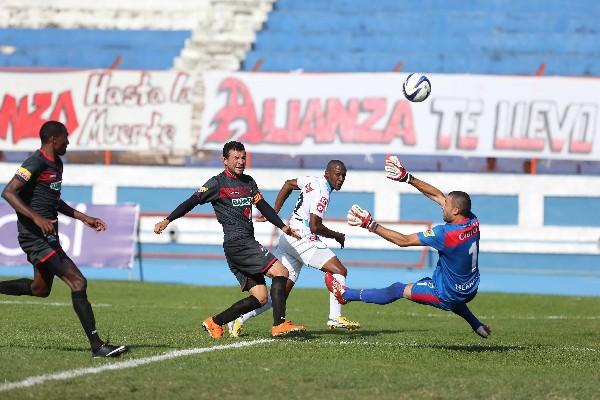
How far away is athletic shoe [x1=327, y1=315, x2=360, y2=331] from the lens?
1410cm

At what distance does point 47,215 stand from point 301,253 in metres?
4.19

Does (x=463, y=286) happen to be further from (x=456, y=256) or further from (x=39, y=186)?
(x=39, y=186)

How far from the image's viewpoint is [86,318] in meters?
10.2

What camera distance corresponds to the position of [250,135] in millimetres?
28531

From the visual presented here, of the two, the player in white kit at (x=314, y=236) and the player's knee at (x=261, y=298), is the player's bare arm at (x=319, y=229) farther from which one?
the player's knee at (x=261, y=298)

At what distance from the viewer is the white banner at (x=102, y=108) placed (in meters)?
29.0

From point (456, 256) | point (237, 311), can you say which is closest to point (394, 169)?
point (456, 256)

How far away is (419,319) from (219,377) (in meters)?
8.44

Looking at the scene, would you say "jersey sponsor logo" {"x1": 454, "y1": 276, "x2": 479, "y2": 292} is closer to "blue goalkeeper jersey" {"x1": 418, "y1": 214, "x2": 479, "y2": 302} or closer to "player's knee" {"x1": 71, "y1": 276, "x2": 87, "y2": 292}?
"blue goalkeeper jersey" {"x1": 418, "y1": 214, "x2": 479, "y2": 302}

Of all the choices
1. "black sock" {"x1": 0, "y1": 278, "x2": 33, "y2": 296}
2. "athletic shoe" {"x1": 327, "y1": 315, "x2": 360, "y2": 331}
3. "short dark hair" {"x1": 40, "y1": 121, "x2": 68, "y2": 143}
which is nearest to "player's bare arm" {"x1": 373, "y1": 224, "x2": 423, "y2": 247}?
"short dark hair" {"x1": 40, "y1": 121, "x2": 68, "y2": 143}

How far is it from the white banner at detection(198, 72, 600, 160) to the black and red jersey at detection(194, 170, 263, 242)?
611 inches

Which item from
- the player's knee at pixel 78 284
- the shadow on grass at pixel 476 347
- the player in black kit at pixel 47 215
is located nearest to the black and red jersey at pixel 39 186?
the player in black kit at pixel 47 215

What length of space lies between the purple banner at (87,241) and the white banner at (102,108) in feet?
15.6

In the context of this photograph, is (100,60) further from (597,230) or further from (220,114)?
(597,230)
